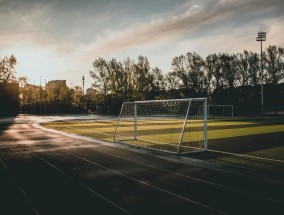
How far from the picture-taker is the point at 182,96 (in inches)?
2493

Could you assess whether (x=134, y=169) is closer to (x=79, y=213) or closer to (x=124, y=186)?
(x=124, y=186)

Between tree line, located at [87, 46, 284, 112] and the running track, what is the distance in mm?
53449

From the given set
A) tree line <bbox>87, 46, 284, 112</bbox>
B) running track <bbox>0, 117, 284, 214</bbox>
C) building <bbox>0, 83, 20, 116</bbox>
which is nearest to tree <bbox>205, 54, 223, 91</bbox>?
tree line <bbox>87, 46, 284, 112</bbox>

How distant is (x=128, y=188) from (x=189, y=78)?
59.4 metres

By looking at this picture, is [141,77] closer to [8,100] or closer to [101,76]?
[101,76]

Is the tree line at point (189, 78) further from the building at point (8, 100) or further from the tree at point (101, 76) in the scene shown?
the building at point (8, 100)

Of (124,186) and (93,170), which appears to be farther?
(93,170)

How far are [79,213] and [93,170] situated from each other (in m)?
3.56

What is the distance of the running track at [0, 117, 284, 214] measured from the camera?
18.8ft

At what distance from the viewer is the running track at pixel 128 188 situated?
5733 millimetres

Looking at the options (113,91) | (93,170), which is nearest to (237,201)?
(93,170)

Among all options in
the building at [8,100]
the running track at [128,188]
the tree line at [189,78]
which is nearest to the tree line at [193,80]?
the tree line at [189,78]

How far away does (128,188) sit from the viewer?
7047 millimetres

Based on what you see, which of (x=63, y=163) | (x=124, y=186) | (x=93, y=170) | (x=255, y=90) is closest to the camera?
(x=124, y=186)
